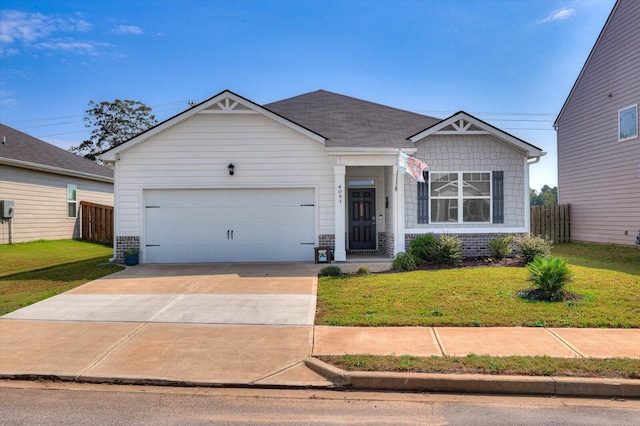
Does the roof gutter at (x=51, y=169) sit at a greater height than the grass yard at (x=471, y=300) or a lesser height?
greater

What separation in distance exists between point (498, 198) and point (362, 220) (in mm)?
4436

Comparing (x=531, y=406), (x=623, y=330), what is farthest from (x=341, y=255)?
(x=531, y=406)

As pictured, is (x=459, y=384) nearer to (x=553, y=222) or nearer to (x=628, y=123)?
(x=628, y=123)

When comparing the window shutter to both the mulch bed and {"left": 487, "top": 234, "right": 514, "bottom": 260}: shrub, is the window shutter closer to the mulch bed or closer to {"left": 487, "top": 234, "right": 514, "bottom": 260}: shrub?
{"left": 487, "top": 234, "right": 514, "bottom": 260}: shrub

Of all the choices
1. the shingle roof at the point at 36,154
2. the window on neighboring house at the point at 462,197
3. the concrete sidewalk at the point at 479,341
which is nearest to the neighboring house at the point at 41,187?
the shingle roof at the point at 36,154

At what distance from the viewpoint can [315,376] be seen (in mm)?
4906

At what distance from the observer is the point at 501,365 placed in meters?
4.87

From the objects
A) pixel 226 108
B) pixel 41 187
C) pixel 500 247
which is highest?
pixel 226 108

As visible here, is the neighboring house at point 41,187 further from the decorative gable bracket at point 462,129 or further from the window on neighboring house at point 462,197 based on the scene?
the decorative gable bracket at point 462,129

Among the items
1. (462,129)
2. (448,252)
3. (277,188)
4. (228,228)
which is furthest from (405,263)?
(228,228)

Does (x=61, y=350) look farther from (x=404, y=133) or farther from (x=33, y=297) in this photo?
(x=404, y=133)

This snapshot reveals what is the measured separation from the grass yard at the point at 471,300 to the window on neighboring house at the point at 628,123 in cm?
719

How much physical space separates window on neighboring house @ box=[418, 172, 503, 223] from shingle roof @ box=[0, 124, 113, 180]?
1488cm

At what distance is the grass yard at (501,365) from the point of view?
15.5 feet
